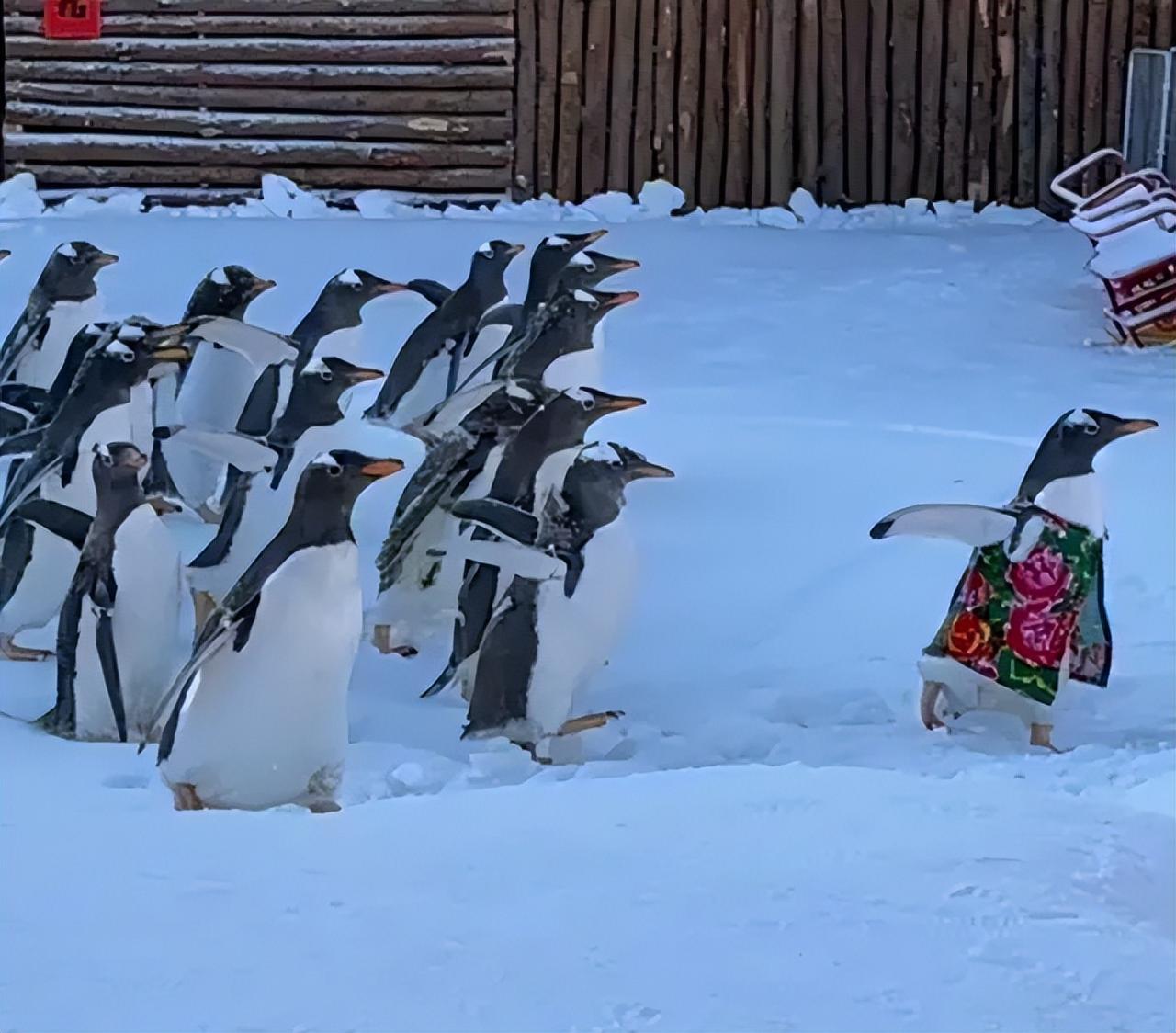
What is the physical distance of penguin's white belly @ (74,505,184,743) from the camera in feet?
12.1

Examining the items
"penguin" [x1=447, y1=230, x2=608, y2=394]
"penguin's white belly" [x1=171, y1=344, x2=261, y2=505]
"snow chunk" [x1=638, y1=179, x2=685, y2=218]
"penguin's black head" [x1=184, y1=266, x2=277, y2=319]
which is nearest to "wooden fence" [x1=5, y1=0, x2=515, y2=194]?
"snow chunk" [x1=638, y1=179, x2=685, y2=218]

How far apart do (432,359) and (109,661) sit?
211 centimetres

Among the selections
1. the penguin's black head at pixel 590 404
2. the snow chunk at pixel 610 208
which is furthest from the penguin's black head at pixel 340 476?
the snow chunk at pixel 610 208

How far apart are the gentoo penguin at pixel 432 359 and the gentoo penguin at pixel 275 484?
1155mm

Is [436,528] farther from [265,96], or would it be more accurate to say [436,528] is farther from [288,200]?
[265,96]

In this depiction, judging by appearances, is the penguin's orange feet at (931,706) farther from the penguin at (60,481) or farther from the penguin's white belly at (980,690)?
the penguin at (60,481)

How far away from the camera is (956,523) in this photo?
3779 millimetres

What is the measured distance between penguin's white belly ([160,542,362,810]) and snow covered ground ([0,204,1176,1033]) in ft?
0.39

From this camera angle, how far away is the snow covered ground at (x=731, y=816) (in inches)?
86.4

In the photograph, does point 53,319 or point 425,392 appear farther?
point 425,392

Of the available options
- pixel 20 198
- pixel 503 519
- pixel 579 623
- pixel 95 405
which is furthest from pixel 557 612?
pixel 20 198

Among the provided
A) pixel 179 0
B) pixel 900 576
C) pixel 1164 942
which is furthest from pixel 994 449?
pixel 179 0

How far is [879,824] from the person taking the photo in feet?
8.96

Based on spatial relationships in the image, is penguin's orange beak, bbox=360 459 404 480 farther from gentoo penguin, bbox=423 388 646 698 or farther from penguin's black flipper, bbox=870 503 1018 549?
penguin's black flipper, bbox=870 503 1018 549
